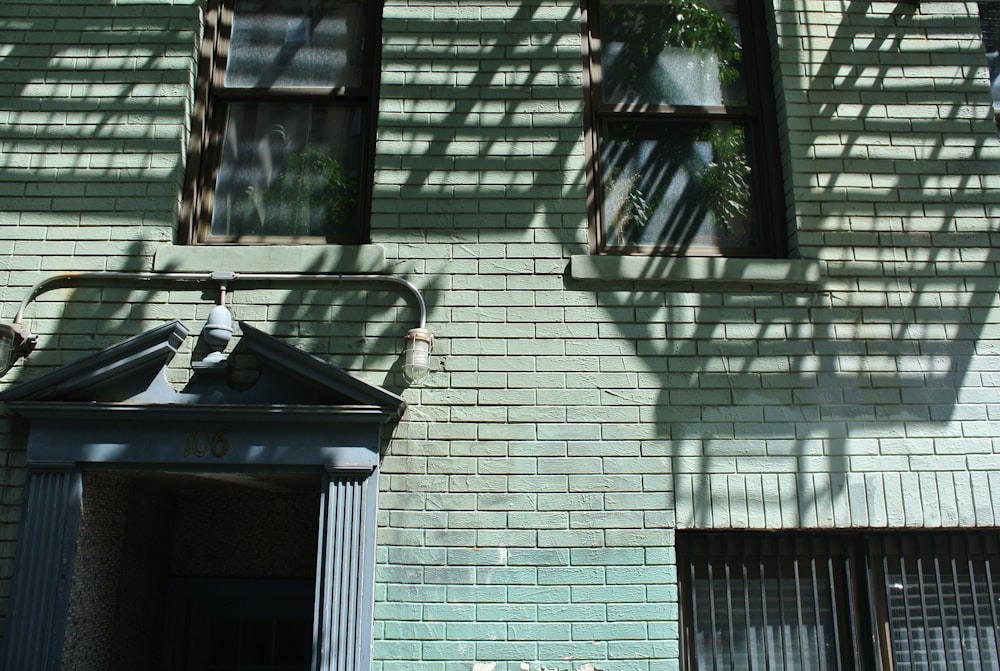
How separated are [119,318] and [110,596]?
5.49 feet

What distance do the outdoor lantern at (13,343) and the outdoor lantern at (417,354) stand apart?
2.23 meters

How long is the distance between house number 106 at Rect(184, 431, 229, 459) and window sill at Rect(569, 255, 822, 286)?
89.2 inches

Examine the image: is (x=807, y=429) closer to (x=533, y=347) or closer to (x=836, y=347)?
(x=836, y=347)

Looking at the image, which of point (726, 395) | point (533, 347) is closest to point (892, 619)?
point (726, 395)

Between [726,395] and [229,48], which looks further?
[229,48]

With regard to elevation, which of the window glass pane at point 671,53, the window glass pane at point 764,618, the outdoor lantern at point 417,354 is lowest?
the window glass pane at point 764,618

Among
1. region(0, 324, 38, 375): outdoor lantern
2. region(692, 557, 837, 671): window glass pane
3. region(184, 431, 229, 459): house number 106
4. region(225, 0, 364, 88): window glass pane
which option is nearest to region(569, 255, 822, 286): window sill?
region(692, 557, 837, 671): window glass pane

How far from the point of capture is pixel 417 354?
466 centimetres

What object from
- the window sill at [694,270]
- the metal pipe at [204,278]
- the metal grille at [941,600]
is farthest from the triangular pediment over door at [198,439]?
the metal grille at [941,600]

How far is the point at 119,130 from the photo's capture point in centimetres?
523

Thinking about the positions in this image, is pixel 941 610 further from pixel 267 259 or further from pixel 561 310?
pixel 267 259

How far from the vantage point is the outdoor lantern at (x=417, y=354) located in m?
4.64

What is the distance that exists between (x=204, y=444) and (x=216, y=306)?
2.81 feet

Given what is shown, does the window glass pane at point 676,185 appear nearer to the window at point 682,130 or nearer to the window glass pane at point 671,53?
the window at point 682,130
